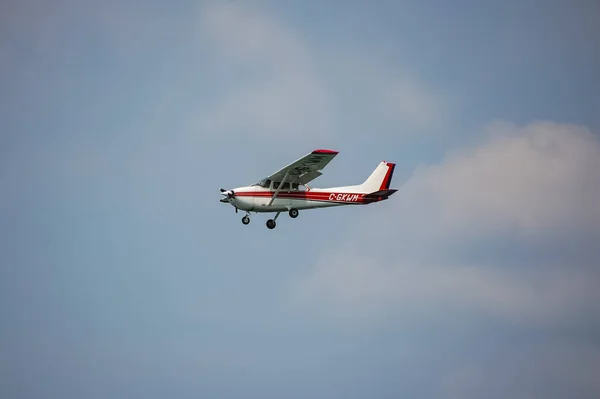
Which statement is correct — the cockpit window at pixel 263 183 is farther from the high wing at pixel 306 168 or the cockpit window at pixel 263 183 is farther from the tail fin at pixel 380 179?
the tail fin at pixel 380 179

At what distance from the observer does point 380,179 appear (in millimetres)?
48438

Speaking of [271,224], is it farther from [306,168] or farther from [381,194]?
[381,194]

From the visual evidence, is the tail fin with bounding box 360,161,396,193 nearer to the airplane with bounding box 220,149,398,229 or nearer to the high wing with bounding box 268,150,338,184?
the airplane with bounding box 220,149,398,229

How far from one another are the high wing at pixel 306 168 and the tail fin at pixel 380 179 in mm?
4328

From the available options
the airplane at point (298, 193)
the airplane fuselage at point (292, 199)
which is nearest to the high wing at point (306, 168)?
the airplane at point (298, 193)

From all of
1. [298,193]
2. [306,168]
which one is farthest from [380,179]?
[306,168]

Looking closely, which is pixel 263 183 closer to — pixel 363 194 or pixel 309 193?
pixel 309 193

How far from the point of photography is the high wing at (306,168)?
42.3 meters

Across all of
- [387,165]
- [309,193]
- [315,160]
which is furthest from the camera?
[387,165]

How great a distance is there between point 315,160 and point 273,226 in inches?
179

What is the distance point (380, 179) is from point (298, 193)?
575 centimetres

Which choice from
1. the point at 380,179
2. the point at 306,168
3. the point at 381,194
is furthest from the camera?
the point at 380,179

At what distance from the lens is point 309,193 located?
45.5 metres
